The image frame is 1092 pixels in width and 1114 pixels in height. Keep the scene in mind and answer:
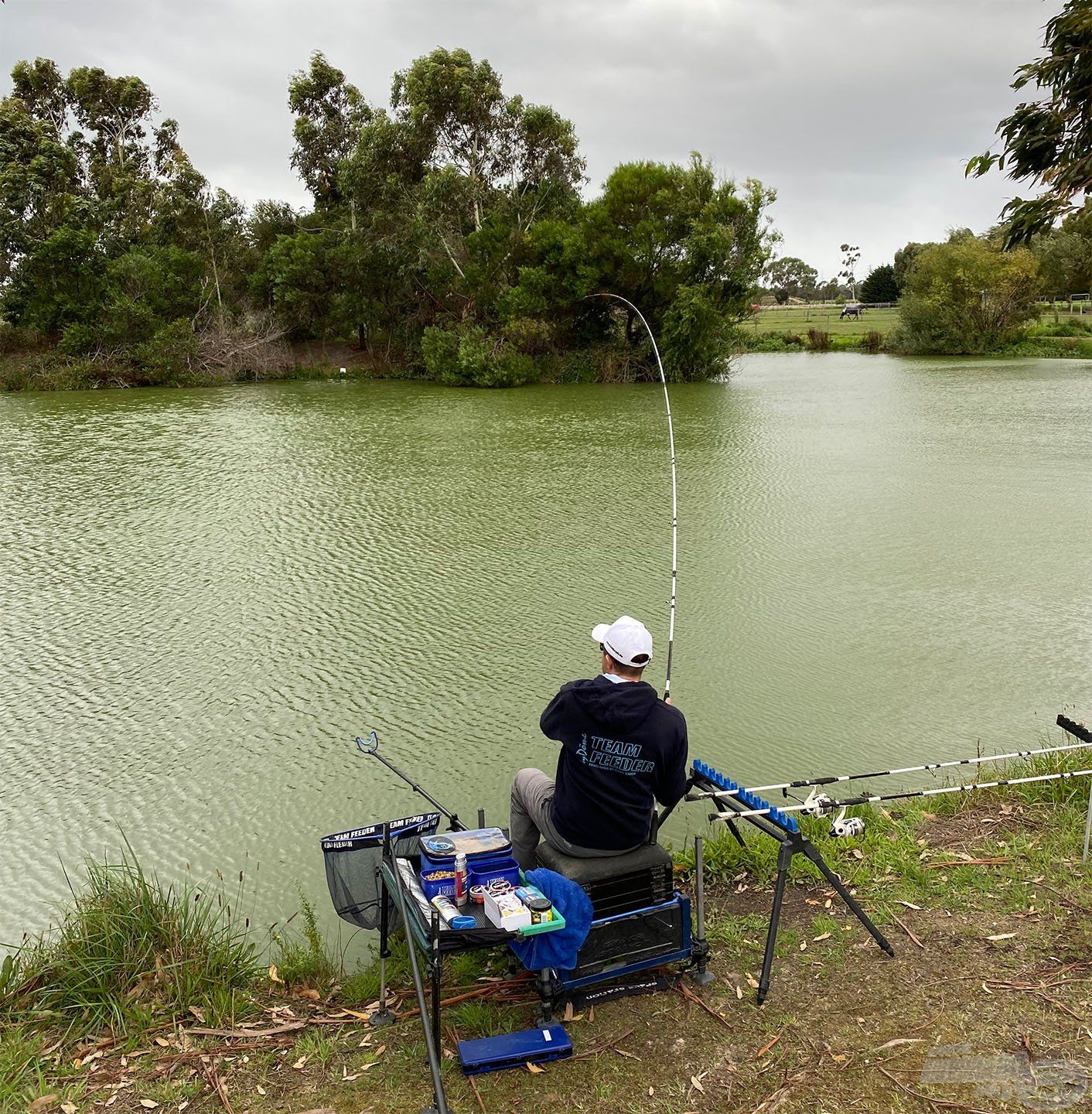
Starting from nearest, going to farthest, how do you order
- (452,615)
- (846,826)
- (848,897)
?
(848,897) < (846,826) < (452,615)

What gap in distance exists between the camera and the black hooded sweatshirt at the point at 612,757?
7.97ft

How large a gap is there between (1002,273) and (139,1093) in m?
31.3

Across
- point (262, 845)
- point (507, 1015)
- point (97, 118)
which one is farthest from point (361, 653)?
point (97, 118)

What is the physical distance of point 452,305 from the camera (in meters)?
23.0

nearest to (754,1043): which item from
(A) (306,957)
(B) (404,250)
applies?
(A) (306,957)

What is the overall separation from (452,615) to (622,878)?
386 centimetres

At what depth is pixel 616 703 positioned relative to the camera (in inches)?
95.5

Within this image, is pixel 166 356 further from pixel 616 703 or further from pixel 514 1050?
pixel 514 1050

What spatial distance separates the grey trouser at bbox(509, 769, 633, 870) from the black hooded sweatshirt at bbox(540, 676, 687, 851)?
0.15 meters

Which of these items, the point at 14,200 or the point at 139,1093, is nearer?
the point at 139,1093

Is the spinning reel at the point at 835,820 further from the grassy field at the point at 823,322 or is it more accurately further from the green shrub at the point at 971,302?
the grassy field at the point at 823,322

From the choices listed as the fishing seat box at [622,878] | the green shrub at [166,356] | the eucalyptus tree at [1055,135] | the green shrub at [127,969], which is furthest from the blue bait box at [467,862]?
the green shrub at [166,356]

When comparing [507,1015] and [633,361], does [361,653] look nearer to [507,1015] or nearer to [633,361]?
[507,1015]

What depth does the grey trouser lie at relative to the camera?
8.73ft
